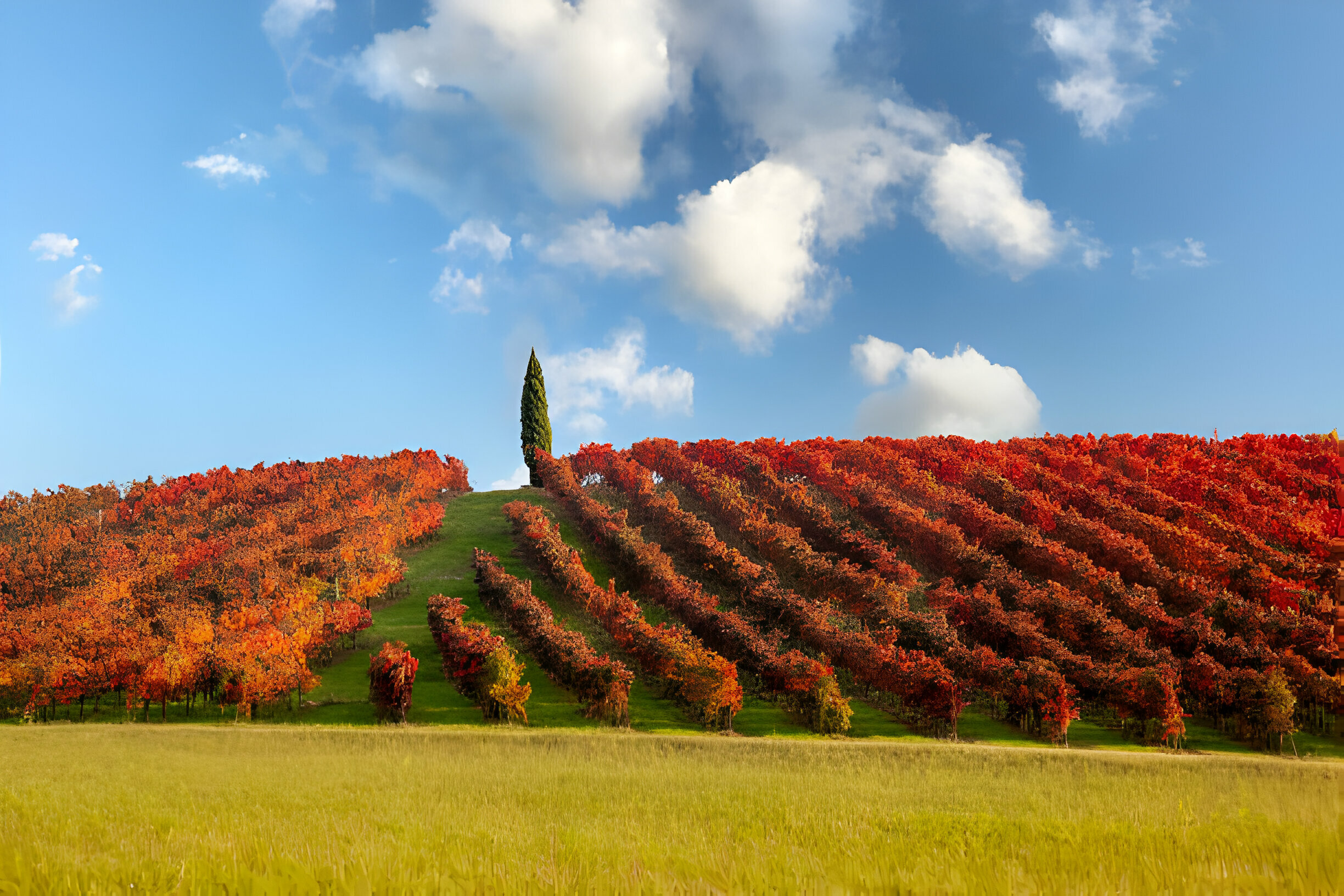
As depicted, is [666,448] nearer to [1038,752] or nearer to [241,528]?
[241,528]

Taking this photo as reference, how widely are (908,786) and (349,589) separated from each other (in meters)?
42.5

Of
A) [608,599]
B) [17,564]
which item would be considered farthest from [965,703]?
[17,564]

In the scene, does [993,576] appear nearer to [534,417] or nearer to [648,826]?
[648,826]

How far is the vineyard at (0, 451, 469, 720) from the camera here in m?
37.0

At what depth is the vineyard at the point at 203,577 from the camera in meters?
37.0

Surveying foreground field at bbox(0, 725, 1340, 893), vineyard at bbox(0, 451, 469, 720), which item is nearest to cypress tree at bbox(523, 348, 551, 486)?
vineyard at bbox(0, 451, 469, 720)

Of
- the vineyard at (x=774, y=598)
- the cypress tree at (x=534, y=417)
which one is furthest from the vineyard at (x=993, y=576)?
the cypress tree at (x=534, y=417)

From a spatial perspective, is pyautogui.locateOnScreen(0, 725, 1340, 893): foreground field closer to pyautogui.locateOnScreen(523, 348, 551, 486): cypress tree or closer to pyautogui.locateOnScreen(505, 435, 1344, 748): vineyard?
pyautogui.locateOnScreen(505, 435, 1344, 748): vineyard

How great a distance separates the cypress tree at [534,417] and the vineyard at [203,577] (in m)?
10.5

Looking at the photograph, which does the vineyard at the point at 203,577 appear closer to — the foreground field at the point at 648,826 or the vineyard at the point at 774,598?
the vineyard at the point at 774,598

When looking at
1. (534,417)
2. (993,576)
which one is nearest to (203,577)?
(534,417)

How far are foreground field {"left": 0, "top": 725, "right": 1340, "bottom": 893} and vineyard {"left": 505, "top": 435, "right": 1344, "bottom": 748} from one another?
1450cm

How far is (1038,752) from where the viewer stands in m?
24.2

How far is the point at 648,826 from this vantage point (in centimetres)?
764
